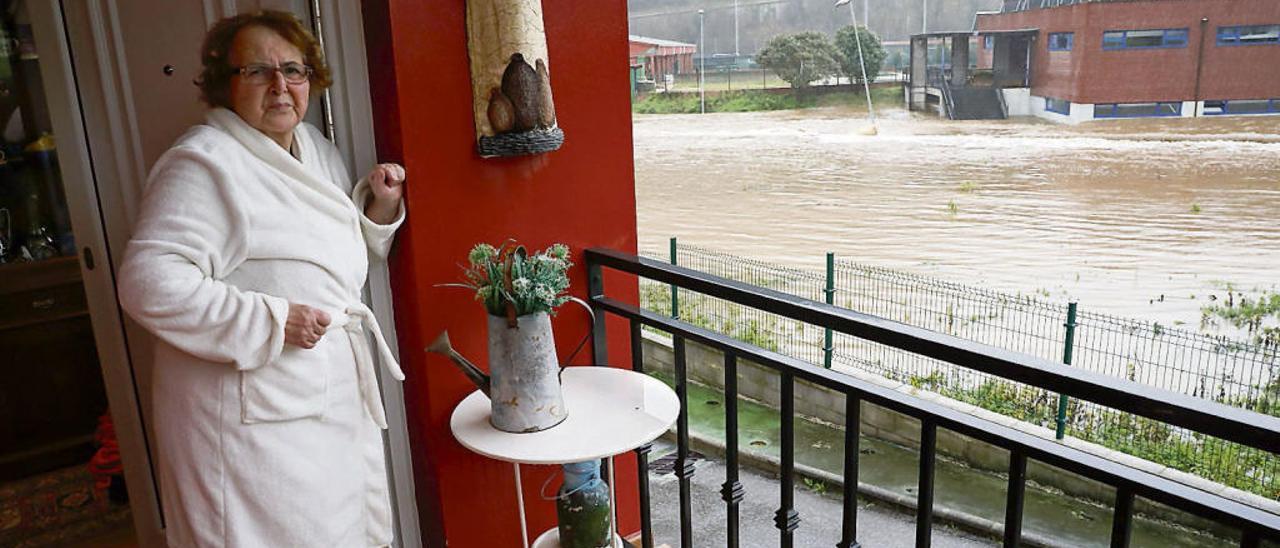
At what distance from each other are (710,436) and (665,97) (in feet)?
11.6

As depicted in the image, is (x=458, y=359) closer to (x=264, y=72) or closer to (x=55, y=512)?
(x=264, y=72)

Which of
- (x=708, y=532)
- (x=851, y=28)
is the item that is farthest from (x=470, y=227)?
(x=851, y=28)

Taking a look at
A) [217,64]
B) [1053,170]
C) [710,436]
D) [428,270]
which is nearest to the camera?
[217,64]

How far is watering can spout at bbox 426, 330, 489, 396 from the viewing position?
1.41m

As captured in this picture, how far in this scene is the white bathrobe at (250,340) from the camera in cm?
112

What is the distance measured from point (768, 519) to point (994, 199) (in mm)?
4358

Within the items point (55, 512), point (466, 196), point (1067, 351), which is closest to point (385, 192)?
point (466, 196)

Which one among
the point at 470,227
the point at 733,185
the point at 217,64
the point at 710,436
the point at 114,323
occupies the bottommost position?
the point at 710,436

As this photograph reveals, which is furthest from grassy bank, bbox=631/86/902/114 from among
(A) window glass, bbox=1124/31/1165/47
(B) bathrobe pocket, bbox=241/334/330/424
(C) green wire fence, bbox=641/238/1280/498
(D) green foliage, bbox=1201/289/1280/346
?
(B) bathrobe pocket, bbox=241/334/330/424

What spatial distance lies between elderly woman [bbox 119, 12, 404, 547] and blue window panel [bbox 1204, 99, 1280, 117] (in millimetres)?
7824

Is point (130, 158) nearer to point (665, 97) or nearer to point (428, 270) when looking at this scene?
point (428, 270)

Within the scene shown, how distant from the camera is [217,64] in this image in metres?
1.22

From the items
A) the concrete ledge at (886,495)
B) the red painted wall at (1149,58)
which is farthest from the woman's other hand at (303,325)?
the red painted wall at (1149,58)

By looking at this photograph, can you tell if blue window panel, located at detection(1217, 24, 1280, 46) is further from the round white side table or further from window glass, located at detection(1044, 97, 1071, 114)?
the round white side table
